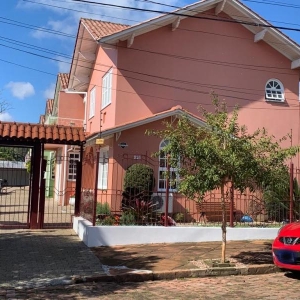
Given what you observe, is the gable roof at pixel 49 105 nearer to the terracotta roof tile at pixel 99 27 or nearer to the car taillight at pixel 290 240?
the terracotta roof tile at pixel 99 27

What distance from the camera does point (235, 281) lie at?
7.78 m

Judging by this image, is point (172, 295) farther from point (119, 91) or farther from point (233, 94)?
point (233, 94)

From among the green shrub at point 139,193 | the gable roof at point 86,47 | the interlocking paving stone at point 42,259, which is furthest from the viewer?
the gable roof at point 86,47

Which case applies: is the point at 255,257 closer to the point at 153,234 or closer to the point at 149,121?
the point at 153,234

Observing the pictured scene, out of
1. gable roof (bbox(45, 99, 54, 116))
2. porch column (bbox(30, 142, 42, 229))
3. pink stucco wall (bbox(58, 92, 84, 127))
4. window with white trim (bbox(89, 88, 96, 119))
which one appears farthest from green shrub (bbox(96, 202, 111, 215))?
gable roof (bbox(45, 99, 54, 116))

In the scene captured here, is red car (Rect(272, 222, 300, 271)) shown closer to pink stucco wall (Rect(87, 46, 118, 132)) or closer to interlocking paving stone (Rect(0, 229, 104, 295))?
interlocking paving stone (Rect(0, 229, 104, 295))

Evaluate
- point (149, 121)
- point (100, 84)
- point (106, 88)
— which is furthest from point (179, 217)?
point (100, 84)

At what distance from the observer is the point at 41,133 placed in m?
12.3

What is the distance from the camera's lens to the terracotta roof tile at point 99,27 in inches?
645

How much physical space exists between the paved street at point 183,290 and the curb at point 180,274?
0.14 meters

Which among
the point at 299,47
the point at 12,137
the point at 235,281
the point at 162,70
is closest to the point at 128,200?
the point at 12,137

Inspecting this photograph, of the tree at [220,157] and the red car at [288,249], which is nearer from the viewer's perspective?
the red car at [288,249]

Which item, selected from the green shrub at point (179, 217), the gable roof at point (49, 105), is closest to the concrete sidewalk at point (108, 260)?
the green shrub at point (179, 217)

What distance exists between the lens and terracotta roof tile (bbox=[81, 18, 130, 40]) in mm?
16391
